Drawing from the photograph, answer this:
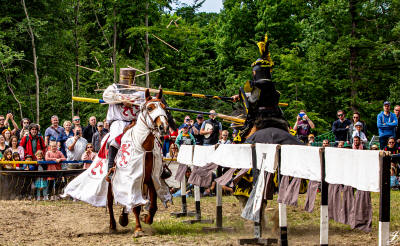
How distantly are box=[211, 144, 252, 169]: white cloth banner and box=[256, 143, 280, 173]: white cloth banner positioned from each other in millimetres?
257

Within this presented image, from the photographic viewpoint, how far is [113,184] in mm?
8883

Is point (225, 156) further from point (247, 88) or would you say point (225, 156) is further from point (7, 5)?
point (7, 5)

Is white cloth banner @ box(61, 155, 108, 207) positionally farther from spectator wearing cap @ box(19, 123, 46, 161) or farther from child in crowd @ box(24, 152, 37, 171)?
spectator wearing cap @ box(19, 123, 46, 161)

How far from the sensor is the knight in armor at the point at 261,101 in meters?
8.49

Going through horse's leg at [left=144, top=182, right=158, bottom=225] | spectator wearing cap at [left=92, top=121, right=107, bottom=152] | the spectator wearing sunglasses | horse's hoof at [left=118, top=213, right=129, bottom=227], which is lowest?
horse's hoof at [left=118, top=213, right=129, bottom=227]

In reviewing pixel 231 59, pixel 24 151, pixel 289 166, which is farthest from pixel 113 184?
pixel 231 59

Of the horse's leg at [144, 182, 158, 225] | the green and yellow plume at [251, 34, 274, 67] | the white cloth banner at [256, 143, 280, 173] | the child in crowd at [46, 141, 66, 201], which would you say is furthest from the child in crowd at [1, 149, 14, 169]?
the white cloth banner at [256, 143, 280, 173]

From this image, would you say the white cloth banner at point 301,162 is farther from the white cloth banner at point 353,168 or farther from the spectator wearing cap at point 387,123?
the spectator wearing cap at point 387,123

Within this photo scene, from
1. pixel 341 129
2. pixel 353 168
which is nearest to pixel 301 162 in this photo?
pixel 353 168

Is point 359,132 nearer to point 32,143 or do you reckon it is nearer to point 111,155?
point 111,155

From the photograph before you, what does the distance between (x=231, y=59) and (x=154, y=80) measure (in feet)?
29.6

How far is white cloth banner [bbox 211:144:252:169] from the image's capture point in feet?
25.3

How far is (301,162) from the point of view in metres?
6.32

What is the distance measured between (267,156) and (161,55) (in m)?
23.5
